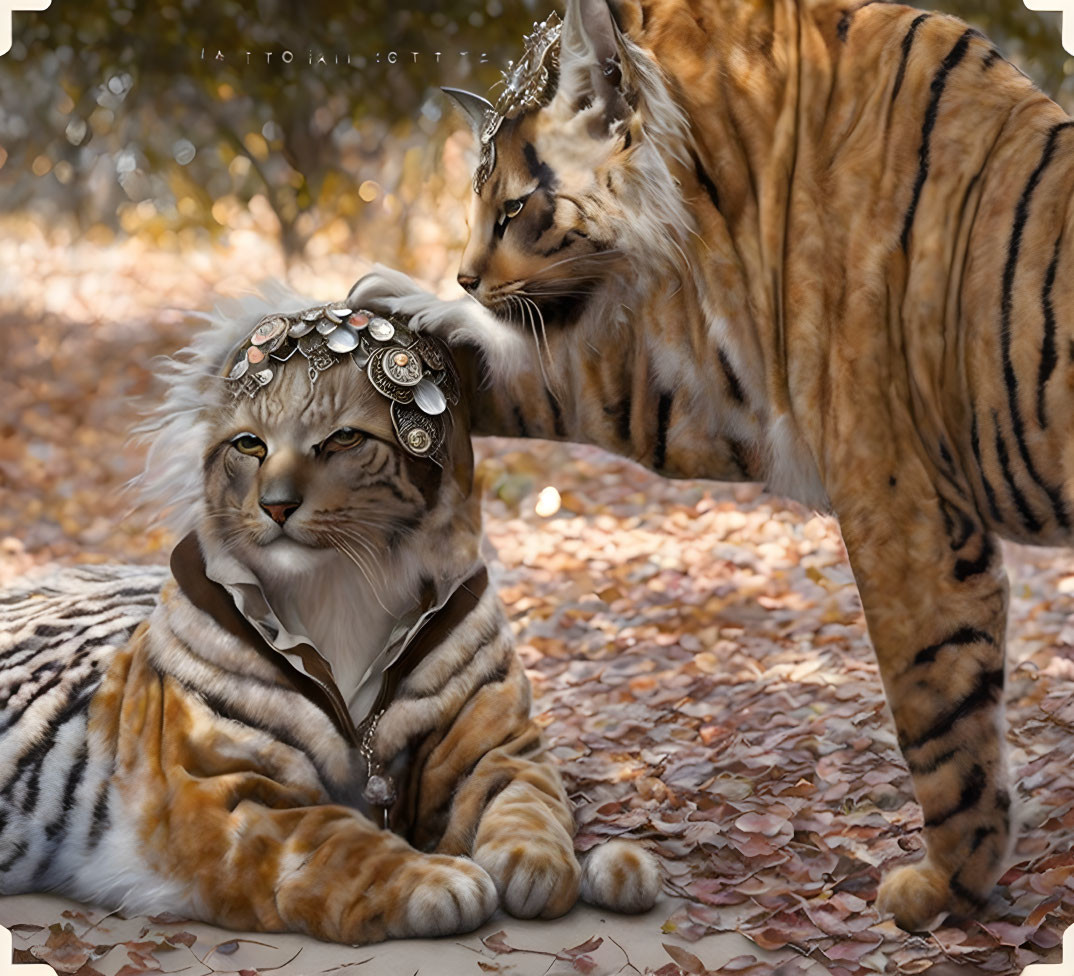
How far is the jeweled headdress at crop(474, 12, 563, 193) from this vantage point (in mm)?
1662

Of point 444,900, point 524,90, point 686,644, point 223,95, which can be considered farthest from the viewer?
point 686,644

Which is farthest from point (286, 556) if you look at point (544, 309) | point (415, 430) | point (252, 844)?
point (544, 309)

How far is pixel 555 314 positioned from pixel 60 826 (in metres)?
0.93

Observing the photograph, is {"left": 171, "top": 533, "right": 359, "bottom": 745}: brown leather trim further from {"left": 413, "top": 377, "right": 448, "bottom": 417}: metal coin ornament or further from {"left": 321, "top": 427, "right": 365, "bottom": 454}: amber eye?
{"left": 413, "top": 377, "right": 448, "bottom": 417}: metal coin ornament

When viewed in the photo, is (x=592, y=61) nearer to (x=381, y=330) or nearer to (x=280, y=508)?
(x=381, y=330)

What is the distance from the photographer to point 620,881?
157 centimetres

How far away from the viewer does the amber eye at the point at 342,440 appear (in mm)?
1627

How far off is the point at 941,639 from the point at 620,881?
487mm

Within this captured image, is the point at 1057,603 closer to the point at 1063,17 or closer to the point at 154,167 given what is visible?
the point at 1063,17

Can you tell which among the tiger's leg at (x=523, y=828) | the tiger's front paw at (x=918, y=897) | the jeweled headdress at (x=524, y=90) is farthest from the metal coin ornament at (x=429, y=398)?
the tiger's front paw at (x=918, y=897)

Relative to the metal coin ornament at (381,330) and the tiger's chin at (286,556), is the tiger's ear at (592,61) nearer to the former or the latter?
the metal coin ornament at (381,330)

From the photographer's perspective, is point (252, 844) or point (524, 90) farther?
point (524, 90)

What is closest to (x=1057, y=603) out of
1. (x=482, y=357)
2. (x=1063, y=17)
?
(x=1063, y=17)

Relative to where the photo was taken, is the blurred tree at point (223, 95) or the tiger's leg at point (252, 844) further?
the blurred tree at point (223, 95)
